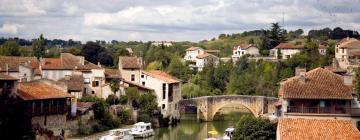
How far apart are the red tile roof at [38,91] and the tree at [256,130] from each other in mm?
17483

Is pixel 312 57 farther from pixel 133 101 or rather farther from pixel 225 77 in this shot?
pixel 133 101

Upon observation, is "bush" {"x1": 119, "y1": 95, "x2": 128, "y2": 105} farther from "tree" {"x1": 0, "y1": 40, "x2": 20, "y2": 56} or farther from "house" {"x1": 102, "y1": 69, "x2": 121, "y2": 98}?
"tree" {"x1": 0, "y1": 40, "x2": 20, "y2": 56}

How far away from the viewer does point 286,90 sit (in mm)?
45156

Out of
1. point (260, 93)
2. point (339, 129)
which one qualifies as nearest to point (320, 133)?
point (339, 129)

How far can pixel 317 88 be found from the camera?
148ft

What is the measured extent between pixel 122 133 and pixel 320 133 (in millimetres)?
30987

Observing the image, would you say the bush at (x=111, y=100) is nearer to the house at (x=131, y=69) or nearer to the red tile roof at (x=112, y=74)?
the red tile roof at (x=112, y=74)

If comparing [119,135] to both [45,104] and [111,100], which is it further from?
[111,100]

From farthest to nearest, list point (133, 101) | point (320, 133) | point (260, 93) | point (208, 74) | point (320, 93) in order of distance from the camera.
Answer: point (208, 74)
point (260, 93)
point (133, 101)
point (320, 93)
point (320, 133)

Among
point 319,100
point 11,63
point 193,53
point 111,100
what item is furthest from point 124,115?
point 193,53

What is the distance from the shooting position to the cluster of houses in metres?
52.2

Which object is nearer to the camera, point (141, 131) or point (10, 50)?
point (141, 131)

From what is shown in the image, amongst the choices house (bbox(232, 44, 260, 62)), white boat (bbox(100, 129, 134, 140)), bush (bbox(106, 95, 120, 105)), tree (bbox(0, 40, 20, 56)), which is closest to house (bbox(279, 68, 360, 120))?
white boat (bbox(100, 129, 134, 140))

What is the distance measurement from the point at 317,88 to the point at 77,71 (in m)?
35.7
